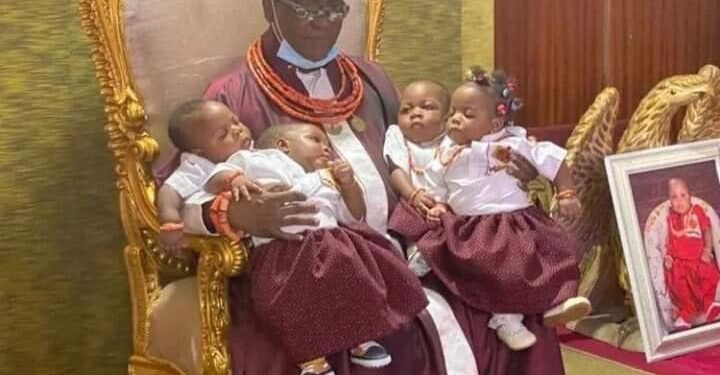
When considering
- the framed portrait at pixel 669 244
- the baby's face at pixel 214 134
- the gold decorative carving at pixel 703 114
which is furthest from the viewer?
the gold decorative carving at pixel 703 114

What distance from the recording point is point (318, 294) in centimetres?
207

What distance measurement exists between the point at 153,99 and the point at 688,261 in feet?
5.13

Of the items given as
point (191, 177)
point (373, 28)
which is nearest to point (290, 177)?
point (191, 177)

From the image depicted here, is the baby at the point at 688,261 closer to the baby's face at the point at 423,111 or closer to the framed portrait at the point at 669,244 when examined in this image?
the framed portrait at the point at 669,244

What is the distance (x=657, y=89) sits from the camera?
327cm

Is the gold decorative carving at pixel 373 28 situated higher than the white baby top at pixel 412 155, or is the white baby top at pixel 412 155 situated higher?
the gold decorative carving at pixel 373 28

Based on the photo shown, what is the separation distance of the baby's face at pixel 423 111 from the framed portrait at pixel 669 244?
0.79 meters

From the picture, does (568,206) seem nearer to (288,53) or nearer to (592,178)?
(288,53)

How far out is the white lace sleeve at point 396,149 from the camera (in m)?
2.46

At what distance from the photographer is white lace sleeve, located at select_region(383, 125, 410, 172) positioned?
2463 millimetres

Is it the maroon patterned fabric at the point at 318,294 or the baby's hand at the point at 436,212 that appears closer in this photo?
the maroon patterned fabric at the point at 318,294

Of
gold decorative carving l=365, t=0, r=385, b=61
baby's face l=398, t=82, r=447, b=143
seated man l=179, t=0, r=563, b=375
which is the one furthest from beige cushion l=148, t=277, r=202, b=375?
gold decorative carving l=365, t=0, r=385, b=61

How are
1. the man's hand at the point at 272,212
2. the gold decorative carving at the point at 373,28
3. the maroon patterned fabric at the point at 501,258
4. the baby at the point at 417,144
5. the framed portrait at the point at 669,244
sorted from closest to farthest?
the man's hand at the point at 272,212 < the maroon patterned fabric at the point at 501,258 < the baby at the point at 417,144 < the gold decorative carving at the point at 373,28 < the framed portrait at the point at 669,244

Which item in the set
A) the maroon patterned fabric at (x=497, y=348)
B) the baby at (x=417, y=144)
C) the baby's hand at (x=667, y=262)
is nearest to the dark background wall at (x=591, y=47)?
the baby's hand at (x=667, y=262)
